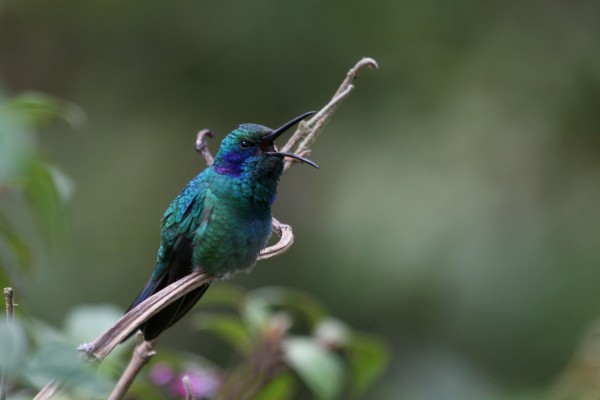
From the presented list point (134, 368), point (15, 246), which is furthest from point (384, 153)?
point (134, 368)

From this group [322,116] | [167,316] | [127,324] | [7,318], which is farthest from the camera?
[167,316]

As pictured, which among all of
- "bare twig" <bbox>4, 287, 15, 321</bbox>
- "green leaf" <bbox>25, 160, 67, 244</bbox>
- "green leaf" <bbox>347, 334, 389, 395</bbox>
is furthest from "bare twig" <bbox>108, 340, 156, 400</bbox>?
"green leaf" <bbox>347, 334, 389, 395</bbox>

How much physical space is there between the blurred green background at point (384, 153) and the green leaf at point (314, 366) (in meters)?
3.01

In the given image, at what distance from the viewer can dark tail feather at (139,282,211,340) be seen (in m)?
1.54

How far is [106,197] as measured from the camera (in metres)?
6.18

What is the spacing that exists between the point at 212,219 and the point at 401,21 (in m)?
4.28

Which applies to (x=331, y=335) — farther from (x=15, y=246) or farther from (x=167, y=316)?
(x=15, y=246)

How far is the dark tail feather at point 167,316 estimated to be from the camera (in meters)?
1.54

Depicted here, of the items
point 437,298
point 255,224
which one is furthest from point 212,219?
point 437,298

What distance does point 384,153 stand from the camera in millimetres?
5777

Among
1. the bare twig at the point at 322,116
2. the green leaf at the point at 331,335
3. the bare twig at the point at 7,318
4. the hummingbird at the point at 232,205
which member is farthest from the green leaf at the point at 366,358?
the bare twig at the point at 7,318

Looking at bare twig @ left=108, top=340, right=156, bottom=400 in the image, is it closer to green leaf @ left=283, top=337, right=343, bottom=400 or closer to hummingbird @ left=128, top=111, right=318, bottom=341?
hummingbird @ left=128, top=111, right=318, bottom=341

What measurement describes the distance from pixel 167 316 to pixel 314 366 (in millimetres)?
644

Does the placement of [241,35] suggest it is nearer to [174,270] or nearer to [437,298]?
[437,298]
